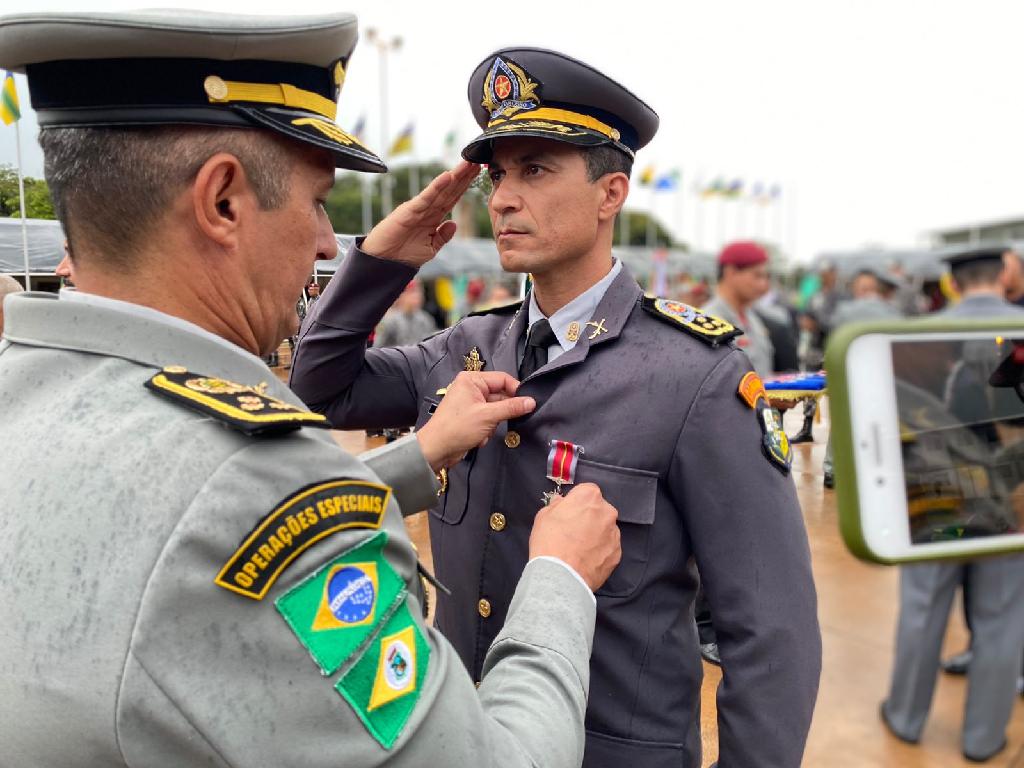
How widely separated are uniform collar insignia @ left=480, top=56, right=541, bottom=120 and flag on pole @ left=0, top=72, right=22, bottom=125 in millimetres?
1167

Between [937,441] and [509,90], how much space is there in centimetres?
143

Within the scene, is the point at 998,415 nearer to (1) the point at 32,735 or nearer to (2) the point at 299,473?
(2) the point at 299,473

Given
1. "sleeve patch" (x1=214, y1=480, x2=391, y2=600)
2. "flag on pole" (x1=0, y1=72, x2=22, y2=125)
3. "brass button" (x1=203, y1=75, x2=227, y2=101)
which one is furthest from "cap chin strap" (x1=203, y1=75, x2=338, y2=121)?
"flag on pole" (x1=0, y1=72, x2=22, y2=125)

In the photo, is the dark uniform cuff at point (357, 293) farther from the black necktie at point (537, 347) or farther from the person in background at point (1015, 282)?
the person in background at point (1015, 282)

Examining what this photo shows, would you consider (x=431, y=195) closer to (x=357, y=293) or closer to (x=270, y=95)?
(x=357, y=293)

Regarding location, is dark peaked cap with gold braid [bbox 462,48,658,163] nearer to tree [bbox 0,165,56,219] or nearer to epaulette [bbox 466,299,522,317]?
epaulette [bbox 466,299,522,317]

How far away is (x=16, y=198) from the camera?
2080 millimetres

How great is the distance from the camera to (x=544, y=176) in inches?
72.7

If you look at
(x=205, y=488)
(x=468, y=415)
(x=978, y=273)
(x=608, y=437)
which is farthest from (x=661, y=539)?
(x=978, y=273)

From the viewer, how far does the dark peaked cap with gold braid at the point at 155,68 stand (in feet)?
3.44

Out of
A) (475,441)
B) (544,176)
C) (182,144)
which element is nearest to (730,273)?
(544,176)

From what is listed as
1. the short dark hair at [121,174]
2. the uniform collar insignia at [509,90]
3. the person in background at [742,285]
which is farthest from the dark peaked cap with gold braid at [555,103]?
the person in background at [742,285]

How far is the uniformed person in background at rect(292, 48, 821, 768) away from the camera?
1559 mm

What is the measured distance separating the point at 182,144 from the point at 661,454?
1022 millimetres
